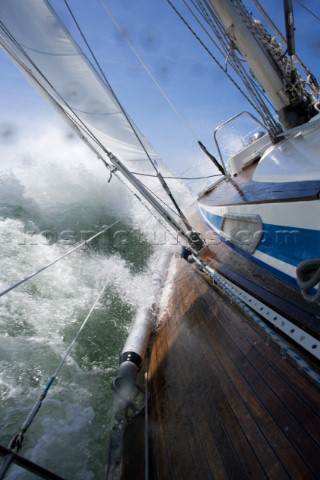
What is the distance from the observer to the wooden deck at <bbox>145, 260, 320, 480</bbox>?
1385mm

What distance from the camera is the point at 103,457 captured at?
2.68m

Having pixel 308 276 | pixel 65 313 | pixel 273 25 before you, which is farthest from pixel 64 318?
pixel 273 25

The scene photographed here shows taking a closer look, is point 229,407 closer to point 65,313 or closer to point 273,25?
point 65,313

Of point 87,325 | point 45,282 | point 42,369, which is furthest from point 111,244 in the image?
point 42,369

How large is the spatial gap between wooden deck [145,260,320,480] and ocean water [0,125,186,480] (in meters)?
1.03

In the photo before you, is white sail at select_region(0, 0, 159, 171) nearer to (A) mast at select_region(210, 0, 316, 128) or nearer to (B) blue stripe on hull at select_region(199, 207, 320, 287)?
(A) mast at select_region(210, 0, 316, 128)

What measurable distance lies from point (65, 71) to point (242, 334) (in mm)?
6500

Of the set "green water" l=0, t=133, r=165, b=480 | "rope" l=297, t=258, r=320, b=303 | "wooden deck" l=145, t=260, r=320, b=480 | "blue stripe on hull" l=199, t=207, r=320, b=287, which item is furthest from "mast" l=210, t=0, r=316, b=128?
"green water" l=0, t=133, r=165, b=480

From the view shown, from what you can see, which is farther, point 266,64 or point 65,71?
point 65,71

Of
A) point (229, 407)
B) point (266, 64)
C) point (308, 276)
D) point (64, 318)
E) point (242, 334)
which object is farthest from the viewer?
point (64, 318)

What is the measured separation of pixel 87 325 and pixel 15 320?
1273mm

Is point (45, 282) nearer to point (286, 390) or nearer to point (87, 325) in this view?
point (87, 325)

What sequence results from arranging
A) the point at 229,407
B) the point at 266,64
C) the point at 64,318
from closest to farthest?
the point at 229,407
the point at 266,64
the point at 64,318

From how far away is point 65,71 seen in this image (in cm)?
573
